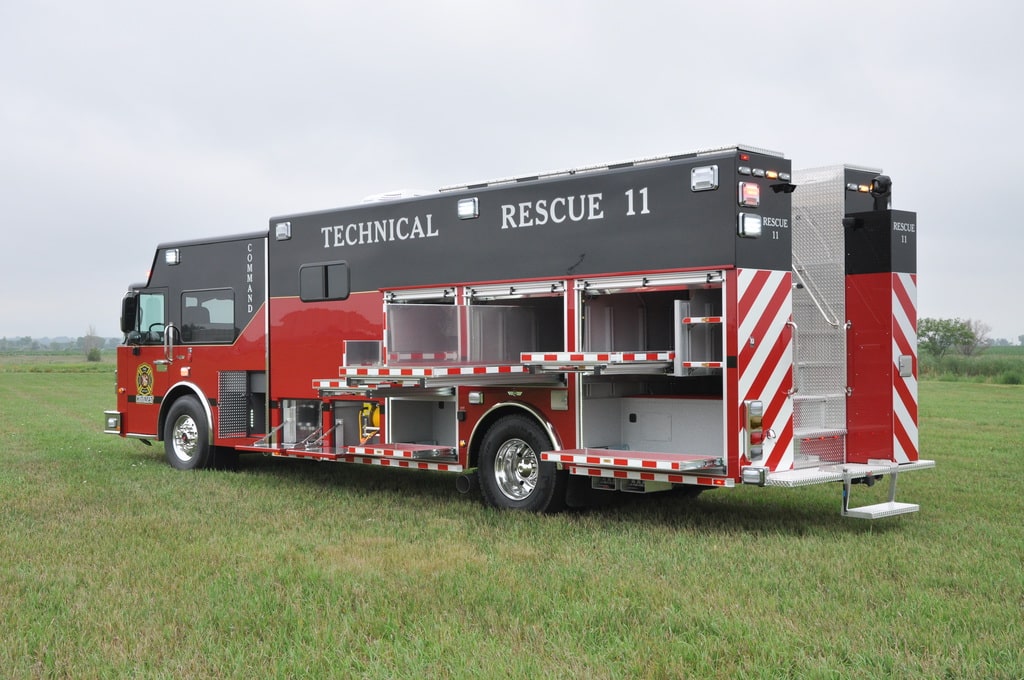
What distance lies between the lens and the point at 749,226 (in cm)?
845

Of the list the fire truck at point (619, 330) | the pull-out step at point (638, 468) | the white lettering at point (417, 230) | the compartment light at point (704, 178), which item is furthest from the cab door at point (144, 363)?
the compartment light at point (704, 178)

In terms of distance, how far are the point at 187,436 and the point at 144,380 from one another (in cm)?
112

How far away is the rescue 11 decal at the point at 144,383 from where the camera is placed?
45.9ft

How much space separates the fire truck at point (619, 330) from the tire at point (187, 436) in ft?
5.20

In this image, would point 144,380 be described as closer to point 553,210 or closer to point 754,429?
point 553,210

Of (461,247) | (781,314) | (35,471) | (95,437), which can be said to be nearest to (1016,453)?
(781,314)

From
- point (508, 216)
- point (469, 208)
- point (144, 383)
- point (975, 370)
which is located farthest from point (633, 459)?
point (975, 370)

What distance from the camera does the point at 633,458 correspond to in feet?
28.7

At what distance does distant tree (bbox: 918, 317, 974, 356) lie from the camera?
52812 mm

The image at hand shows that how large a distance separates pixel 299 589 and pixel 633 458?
3034 millimetres

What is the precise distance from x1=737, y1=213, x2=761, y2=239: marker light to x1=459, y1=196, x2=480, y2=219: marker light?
279 centimetres

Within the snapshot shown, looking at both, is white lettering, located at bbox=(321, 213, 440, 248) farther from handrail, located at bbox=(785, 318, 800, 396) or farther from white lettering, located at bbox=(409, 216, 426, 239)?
handrail, located at bbox=(785, 318, 800, 396)

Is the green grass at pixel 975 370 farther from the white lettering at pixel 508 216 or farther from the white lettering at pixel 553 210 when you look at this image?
the white lettering at pixel 553 210

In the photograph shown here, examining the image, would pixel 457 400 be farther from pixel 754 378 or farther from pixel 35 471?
pixel 35 471
